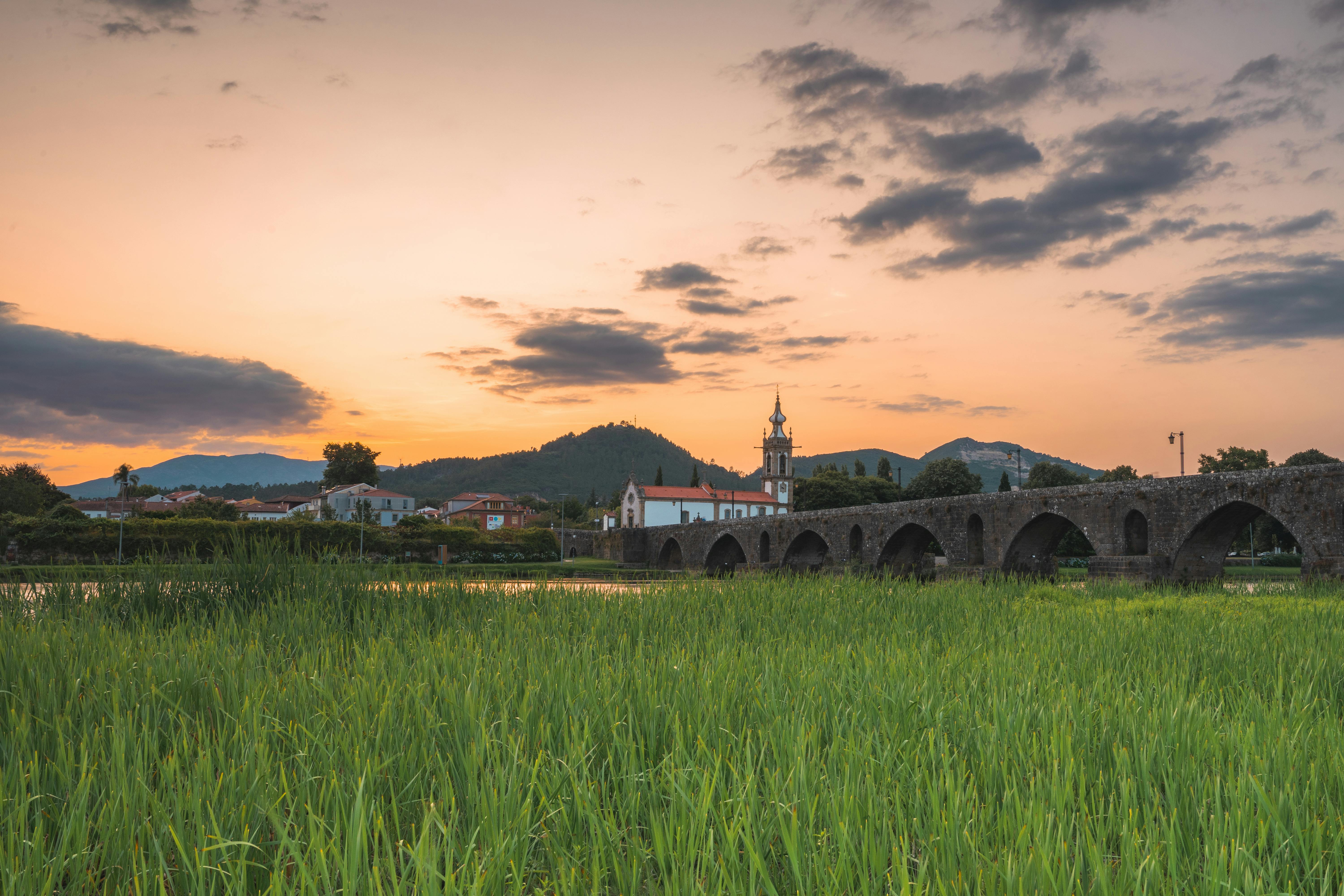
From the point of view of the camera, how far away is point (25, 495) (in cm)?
6975

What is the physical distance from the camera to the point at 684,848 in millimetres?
2311

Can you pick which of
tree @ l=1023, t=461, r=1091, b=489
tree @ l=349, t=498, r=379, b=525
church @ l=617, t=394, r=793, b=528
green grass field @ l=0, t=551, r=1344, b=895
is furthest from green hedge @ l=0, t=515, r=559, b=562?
tree @ l=1023, t=461, r=1091, b=489

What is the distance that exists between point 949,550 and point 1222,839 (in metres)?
30.7

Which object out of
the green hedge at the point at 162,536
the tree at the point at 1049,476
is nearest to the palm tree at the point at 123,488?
the green hedge at the point at 162,536

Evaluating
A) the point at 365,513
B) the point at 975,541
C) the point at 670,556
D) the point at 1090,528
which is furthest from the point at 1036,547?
the point at 365,513

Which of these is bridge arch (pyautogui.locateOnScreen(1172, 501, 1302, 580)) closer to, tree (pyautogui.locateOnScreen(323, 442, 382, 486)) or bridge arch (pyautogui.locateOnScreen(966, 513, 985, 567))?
bridge arch (pyautogui.locateOnScreen(966, 513, 985, 567))

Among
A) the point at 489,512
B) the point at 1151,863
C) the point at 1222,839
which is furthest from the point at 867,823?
the point at 489,512

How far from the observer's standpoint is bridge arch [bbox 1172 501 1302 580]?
22.2 metres

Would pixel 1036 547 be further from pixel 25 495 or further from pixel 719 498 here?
pixel 25 495

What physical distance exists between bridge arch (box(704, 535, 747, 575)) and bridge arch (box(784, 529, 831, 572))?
658 centimetres

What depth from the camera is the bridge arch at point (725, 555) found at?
54.5 m

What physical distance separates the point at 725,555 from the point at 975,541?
28.2 meters

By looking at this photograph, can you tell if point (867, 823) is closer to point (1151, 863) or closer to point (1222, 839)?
point (1151, 863)

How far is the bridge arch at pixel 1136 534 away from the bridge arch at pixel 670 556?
42165 millimetres
